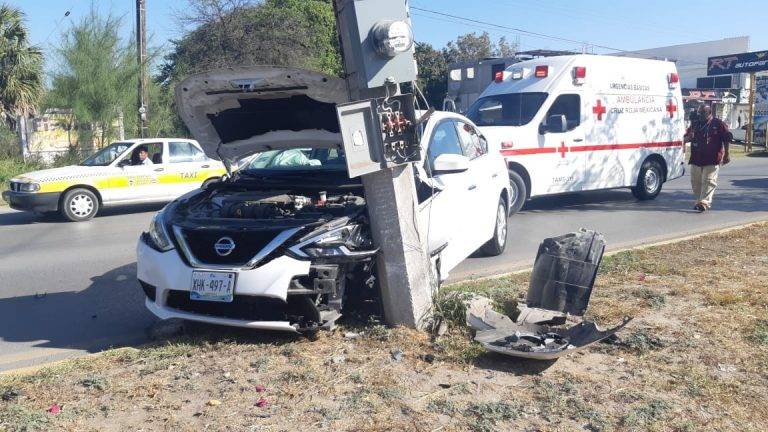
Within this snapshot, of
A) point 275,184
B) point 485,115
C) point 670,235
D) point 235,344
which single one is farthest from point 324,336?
point 485,115

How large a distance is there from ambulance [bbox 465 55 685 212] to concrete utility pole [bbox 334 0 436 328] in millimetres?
6231

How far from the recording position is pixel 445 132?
7574mm

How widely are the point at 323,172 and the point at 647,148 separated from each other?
9345mm

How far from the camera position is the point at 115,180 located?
1445 centimetres

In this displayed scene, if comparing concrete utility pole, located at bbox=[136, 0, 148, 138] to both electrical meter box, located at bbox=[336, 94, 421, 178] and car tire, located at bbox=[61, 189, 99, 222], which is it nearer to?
car tire, located at bbox=[61, 189, 99, 222]

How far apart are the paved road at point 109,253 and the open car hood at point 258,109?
1.74m

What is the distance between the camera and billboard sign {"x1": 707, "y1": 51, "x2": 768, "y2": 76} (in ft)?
95.9

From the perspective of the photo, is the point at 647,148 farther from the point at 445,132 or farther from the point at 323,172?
the point at 323,172

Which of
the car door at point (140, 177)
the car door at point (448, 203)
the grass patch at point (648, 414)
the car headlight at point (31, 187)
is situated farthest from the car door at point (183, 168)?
the grass patch at point (648, 414)

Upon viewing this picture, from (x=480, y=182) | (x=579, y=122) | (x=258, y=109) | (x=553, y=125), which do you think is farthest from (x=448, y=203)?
(x=579, y=122)

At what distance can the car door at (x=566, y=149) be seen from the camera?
12.3 meters

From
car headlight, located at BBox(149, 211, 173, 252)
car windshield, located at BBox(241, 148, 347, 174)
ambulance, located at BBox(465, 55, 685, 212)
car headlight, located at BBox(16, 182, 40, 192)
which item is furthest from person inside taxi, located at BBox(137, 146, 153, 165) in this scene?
car headlight, located at BBox(149, 211, 173, 252)

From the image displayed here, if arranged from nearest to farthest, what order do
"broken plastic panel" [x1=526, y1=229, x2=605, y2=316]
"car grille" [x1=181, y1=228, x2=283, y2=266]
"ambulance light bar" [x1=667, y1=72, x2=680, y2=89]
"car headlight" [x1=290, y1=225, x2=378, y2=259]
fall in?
"car headlight" [x1=290, y1=225, x2=378, y2=259]
"car grille" [x1=181, y1=228, x2=283, y2=266]
"broken plastic panel" [x1=526, y1=229, x2=605, y2=316]
"ambulance light bar" [x1=667, y1=72, x2=680, y2=89]

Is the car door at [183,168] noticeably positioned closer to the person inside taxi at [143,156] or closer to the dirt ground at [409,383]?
the person inside taxi at [143,156]
